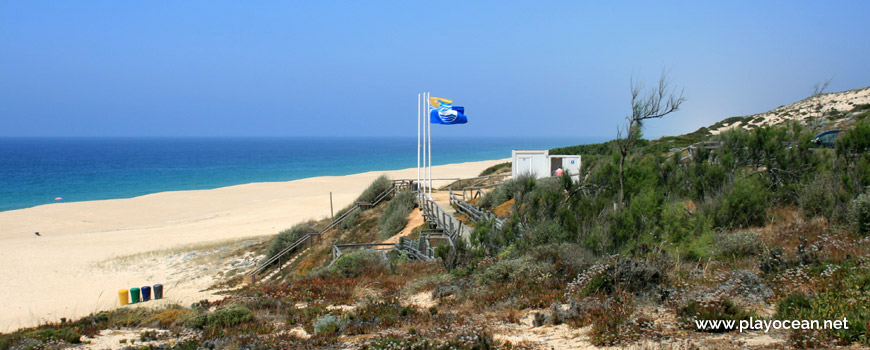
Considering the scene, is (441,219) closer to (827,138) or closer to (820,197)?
(820,197)

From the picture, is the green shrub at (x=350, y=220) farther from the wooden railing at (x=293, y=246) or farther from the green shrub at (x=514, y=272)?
the green shrub at (x=514, y=272)

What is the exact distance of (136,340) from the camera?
308 inches

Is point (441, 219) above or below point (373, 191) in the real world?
below

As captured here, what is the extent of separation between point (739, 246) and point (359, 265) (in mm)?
8337

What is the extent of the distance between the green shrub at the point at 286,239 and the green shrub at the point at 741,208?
15946 mm

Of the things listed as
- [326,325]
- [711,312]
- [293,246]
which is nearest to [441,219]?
[293,246]

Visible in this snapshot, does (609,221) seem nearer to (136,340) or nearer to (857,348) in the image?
(857,348)

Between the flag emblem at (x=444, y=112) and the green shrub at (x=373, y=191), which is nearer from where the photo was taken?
the flag emblem at (x=444, y=112)

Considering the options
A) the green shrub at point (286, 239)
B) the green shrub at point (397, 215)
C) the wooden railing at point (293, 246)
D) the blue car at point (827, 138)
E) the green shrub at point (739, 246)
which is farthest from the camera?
the blue car at point (827, 138)

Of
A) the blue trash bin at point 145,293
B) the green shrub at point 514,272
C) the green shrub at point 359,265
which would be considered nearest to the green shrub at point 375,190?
the blue trash bin at point 145,293

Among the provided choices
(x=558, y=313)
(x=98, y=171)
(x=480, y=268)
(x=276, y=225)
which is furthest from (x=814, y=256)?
(x=98, y=171)

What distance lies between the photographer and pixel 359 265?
12797 millimetres

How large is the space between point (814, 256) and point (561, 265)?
3.82 m

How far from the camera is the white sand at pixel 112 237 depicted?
16.5 metres
